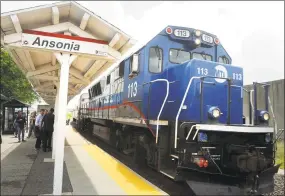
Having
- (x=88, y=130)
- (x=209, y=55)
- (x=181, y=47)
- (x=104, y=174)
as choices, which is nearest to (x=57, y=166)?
(x=104, y=174)

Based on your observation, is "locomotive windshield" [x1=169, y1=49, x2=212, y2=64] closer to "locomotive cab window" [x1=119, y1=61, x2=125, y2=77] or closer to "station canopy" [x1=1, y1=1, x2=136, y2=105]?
"station canopy" [x1=1, y1=1, x2=136, y2=105]

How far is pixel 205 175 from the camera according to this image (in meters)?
5.46

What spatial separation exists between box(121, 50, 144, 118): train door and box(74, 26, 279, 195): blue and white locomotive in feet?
0.08

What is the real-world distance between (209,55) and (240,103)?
1.65 m

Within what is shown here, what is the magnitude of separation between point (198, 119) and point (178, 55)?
1.99 m

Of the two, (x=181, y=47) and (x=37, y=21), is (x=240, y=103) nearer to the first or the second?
(x=181, y=47)

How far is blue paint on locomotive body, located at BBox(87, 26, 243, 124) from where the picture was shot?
5.97m

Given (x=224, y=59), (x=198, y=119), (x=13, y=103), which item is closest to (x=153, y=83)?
(x=198, y=119)

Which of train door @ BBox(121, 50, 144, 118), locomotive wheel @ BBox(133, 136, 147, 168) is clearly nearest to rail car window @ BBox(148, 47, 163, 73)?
train door @ BBox(121, 50, 144, 118)

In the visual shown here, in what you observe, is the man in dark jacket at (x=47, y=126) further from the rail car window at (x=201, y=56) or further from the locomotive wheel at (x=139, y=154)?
the rail car window at (x=201, y=56)

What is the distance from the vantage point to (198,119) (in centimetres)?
584

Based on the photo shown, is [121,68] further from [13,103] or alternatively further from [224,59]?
[13,103]

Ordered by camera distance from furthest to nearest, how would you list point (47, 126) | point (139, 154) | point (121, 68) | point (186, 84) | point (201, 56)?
point (47, 126), point (121, 68), point (139, 154), point (201, 56), point (186, 84)

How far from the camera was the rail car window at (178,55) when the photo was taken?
7035 mm
